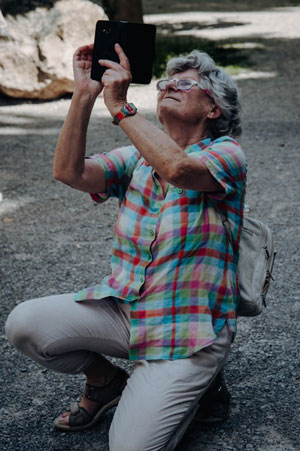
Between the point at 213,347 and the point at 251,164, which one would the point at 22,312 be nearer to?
the point at 213,347

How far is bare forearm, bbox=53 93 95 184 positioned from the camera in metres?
2.81

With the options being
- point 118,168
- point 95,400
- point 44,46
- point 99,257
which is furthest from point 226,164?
point 44,46

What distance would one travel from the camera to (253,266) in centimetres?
300

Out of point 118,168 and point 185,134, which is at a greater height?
point 185,134

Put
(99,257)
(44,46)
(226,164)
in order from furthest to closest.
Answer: (44,46)
(99,257)
(226,164)

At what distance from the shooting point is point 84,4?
917 centimetres

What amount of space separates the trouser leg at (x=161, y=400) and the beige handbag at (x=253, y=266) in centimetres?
22

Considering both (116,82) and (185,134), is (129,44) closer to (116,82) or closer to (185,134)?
(116,82)

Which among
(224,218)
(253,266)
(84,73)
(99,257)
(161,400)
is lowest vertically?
(99,257)

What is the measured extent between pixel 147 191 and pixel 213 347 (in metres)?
0.62

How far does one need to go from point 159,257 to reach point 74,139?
526 millimetres

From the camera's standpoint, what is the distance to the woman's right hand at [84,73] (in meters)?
2.81

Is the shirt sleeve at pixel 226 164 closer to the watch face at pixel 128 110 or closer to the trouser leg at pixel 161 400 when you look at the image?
the watch face at pixel 128 110

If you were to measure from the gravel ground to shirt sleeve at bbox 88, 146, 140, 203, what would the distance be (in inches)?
36.6
